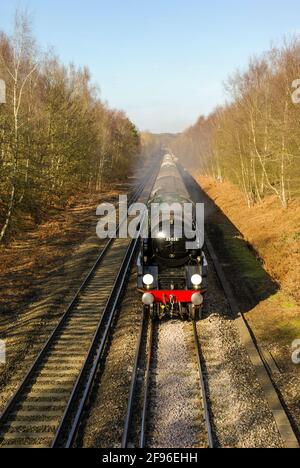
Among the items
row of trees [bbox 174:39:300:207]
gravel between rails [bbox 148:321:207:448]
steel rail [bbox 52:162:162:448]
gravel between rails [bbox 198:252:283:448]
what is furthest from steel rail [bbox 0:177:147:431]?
row of trees [bbox 174:39:300:207]

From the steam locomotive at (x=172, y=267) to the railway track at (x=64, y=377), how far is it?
70.0 inches

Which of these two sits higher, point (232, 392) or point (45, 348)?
point (45, 348)

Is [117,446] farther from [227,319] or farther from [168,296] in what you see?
[227,319]

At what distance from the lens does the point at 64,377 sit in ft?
33.7

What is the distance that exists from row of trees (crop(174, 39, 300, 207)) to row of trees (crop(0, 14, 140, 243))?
524 inches

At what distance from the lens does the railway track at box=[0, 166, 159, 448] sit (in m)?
8.26

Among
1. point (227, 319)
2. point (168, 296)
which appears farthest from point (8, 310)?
point (227, 319)

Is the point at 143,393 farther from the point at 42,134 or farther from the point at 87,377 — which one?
the point at 42,134

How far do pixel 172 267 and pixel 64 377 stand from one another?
496cm

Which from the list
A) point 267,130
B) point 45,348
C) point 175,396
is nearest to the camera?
point 175,396

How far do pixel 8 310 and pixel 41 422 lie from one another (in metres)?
6.28

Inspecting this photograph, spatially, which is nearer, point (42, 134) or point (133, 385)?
point (133, 385)

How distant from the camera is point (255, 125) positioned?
31219 millimetres

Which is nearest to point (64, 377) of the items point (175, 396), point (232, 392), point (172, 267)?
point (175, 396)
